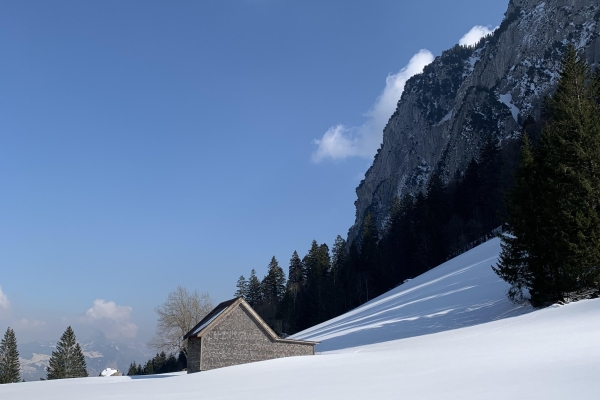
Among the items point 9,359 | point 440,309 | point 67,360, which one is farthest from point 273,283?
point 440,309

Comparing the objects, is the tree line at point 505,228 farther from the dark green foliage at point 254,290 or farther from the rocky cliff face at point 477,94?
the rocky cliff face at point 477,94

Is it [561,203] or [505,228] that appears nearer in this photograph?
[561,203]

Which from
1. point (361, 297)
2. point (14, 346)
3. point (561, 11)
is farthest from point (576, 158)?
point (561, 11)

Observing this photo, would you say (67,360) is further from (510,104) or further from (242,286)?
(510,104)

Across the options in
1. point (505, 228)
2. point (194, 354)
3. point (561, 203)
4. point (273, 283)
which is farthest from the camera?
point (273, 283)

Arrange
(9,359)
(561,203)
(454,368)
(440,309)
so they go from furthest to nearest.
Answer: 1. (9,359)
2. (440,309)
3. (561,203)
4. (454,368)

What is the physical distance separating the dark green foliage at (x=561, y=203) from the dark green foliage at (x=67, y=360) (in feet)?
204

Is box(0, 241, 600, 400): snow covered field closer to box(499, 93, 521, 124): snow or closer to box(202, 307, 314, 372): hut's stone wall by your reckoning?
box(202, 307, 314, 372): hut's stone wall

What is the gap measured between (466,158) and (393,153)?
61.0 m

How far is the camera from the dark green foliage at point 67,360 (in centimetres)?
6344

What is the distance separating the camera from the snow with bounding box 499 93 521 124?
121863 millimetres

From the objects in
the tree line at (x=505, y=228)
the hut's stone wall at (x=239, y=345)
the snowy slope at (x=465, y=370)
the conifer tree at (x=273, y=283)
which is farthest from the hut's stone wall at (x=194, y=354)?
the conifer tree at (x=273, y=283)

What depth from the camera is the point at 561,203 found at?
22.5 m

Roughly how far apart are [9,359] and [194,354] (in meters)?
52.6
